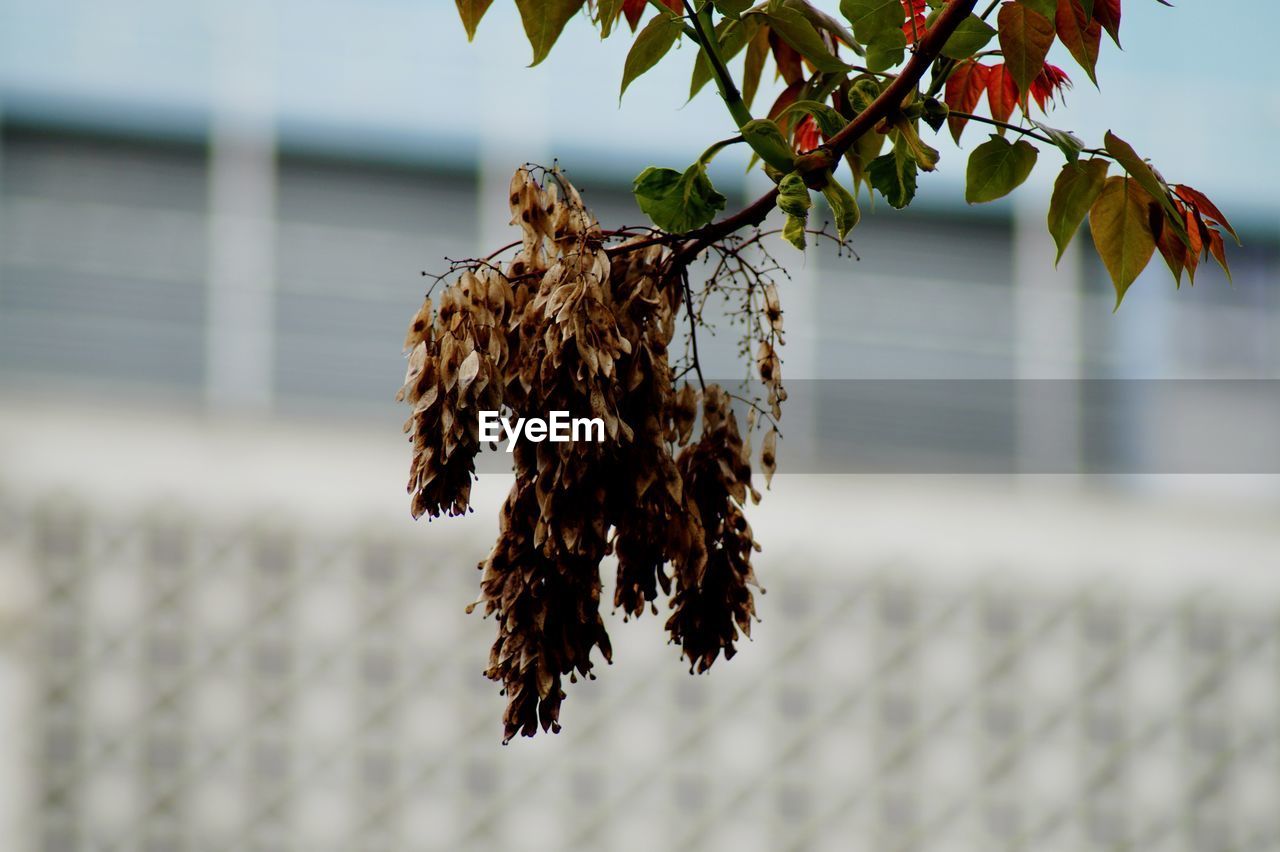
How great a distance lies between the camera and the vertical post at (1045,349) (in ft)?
13.5

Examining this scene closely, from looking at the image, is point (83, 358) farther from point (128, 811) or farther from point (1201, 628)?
point (1201, 628)

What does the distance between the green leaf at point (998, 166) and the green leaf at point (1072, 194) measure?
0.06 feet

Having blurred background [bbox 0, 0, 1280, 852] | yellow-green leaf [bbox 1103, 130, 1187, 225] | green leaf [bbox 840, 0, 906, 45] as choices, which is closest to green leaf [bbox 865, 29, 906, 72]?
green leaf [bbox 840, 0, 906, 45]

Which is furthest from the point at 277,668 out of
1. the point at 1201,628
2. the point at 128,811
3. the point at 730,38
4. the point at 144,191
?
the point at 730,38

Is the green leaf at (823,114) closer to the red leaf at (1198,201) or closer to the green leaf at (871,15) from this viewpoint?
the green leaf at (871,15)

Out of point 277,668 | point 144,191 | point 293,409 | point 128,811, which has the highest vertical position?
point 144,191

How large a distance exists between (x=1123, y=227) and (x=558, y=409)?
12.5 inches

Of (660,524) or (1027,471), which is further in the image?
(1027,471)

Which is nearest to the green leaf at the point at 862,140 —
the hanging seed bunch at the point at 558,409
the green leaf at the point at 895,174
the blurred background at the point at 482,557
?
the green leaf at the point at 895,174

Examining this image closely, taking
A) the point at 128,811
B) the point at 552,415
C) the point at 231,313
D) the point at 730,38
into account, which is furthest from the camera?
the point at 231,313

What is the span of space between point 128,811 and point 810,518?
5.77 feet

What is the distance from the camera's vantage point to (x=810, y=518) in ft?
12.6

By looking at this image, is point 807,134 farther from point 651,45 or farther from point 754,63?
point 651,45

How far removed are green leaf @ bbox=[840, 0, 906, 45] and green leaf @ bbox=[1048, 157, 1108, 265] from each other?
0.13 metres
